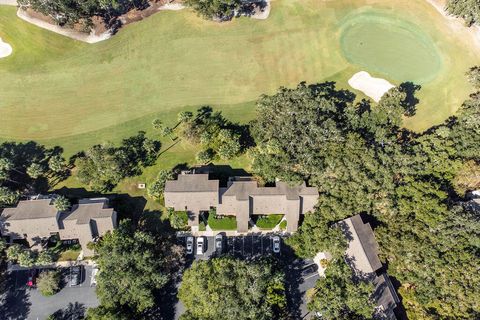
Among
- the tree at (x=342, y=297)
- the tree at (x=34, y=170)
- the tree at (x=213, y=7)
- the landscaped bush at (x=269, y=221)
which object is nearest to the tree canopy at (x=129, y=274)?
the landscaped bush at (x=269, y=221)

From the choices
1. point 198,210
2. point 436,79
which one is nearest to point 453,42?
point 436,79

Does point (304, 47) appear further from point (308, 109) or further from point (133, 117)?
point (133, 117)

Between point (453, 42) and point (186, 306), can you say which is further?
point (453, 42)

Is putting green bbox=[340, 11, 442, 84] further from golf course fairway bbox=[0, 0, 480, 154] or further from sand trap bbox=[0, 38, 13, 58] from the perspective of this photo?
sand trap bbox=[0, 38, 13, 58]

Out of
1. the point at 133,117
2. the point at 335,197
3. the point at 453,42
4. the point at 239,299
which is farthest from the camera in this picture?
the point at 453,42

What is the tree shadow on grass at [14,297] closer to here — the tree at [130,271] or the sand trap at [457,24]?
the tree at [130,271]

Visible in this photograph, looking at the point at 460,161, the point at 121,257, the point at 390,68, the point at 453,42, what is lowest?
the point at 121,257

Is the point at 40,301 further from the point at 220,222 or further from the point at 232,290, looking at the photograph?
the point at 232,290

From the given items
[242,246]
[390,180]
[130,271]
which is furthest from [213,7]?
[130,271]
